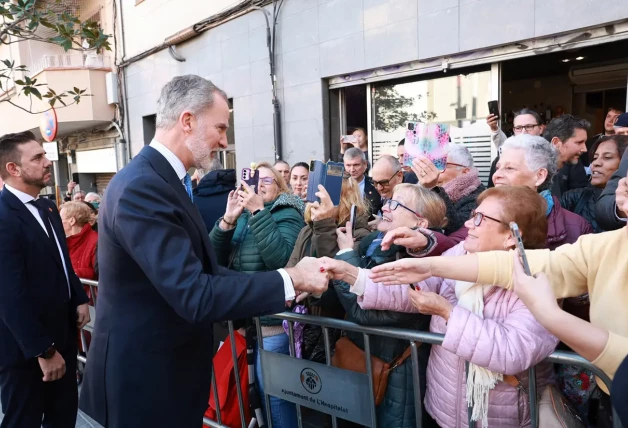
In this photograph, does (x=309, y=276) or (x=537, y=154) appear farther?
(x=537, y=154)

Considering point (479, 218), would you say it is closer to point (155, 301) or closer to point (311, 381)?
point (311, 381)

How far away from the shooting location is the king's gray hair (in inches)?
72.9

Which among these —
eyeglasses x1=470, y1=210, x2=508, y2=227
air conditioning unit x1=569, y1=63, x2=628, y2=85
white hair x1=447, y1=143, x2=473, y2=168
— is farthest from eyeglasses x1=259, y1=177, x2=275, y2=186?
air conditioning unit x1=569, y1=63, x2=628, y2=85

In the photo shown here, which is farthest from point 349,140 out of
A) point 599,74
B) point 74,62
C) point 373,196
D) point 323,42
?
point 74,62

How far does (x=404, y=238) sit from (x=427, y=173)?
0.91m

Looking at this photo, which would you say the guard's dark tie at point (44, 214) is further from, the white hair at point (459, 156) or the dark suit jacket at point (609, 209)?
the dark suit jacket at point (609, 209)

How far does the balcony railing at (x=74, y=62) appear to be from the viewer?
1230 cm

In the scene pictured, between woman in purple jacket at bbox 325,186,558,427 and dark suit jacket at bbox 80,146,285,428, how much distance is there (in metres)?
0.52

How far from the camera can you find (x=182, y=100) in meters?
1.85

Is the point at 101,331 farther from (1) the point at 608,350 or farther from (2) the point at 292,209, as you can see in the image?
(1) the point at 608,350

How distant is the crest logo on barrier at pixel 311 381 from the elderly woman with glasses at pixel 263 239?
46 centimetres

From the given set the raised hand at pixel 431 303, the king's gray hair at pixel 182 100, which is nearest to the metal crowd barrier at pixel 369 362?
the raised hand at pixel 431 303

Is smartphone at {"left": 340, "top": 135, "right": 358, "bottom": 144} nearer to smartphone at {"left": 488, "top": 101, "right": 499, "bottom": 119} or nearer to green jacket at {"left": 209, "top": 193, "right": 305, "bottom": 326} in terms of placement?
smartphone at {"left": 488, "top": 101, "right": 499, "bottom": 119}

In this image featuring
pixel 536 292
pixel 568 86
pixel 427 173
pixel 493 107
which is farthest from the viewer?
pixel 568 86
